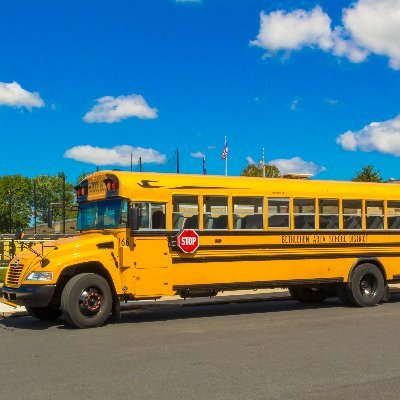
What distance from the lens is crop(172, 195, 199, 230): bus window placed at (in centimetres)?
1120

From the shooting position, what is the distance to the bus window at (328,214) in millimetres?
12883

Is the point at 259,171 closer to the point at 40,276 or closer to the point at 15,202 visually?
the point at 15,202

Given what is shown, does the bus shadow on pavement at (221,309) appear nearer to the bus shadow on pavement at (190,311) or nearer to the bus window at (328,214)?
the bus shadow on pavement at (190,311)

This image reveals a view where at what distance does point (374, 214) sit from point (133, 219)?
5.89 metres

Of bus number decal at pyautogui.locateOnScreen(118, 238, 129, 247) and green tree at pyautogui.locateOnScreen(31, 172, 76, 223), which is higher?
green tree at pyautogui.locateOnScreen(31, 172, 76, 223)

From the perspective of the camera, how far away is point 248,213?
12.0 meters

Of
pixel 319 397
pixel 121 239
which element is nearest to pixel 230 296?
pixel 121 239

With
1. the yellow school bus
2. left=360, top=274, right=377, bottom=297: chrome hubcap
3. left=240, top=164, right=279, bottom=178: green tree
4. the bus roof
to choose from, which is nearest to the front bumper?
the yellow school bus

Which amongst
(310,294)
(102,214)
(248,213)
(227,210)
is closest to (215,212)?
(227,210)

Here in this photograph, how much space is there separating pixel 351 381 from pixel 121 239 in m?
5.38

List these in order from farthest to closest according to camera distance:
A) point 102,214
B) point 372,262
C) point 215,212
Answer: point 372,262 < point 215,212 < point 102,214

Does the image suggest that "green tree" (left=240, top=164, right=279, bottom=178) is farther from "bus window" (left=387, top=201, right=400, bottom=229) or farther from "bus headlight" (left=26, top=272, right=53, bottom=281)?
"bus headlight" (left=26, top=272, right=53, bottom=281)

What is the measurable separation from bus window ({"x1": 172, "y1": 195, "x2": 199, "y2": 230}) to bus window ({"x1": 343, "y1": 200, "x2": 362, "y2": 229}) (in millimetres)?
3629

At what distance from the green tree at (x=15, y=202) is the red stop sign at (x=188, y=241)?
88.6m
